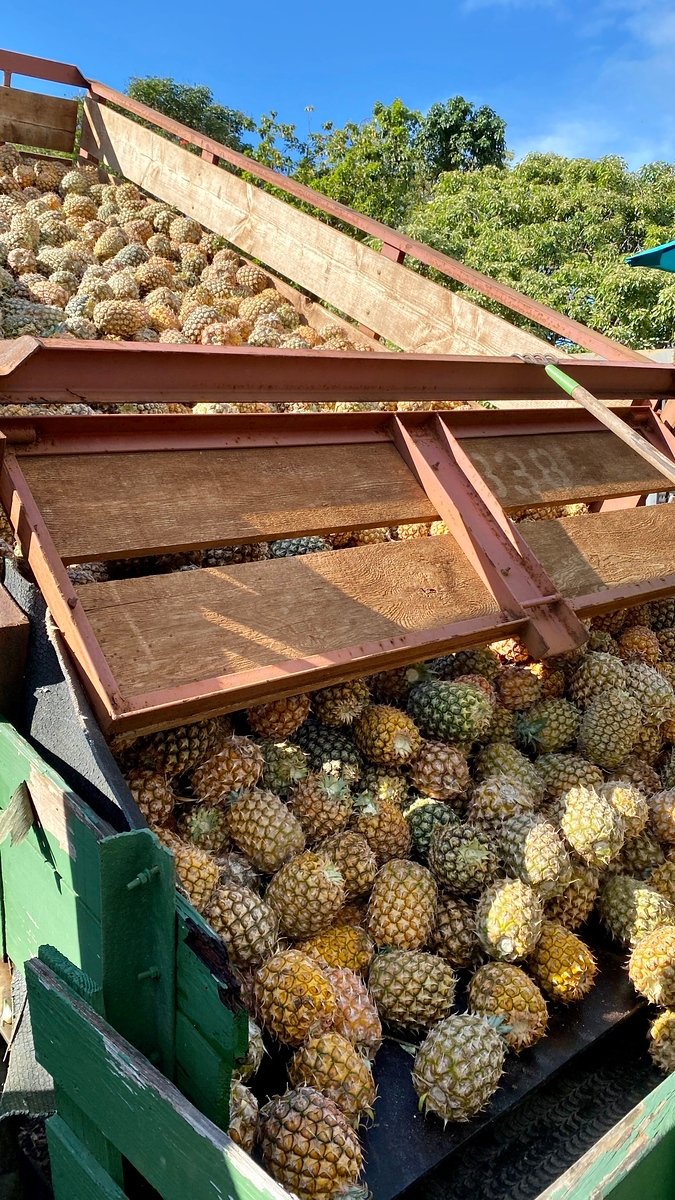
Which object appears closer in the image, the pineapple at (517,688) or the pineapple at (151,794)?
the pineapple at (151,794)

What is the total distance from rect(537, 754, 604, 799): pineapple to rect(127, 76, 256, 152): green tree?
111 ft

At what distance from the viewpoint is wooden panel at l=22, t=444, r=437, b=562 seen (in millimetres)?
2459

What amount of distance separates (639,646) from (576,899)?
4.70 feet

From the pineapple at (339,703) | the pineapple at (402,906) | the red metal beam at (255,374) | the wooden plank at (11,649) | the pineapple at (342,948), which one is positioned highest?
the red metal beam at (255,374)

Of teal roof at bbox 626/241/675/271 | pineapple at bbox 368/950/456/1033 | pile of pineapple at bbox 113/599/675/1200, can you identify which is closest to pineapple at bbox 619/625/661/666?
pile of pineapple at bbox 113/599/675/1200

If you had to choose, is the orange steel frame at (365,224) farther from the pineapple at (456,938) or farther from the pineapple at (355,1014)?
the pineapple at (355,1014)

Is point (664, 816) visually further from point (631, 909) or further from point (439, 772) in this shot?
point (439, 772)

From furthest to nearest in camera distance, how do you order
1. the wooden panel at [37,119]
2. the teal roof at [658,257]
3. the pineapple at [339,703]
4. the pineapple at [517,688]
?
the wooden panel at [37,119], the teal roof at [658,257], the pineapple at [517,688], the pineapple at [339,703]

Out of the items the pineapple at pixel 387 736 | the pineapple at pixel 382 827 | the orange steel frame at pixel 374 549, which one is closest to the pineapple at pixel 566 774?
the orange steel frame at pixel 374 549

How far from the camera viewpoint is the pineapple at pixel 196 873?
2143 mm

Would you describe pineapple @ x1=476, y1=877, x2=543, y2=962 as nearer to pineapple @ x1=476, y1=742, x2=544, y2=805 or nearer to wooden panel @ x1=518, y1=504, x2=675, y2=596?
pineapple @ x1=476, y1=742, x2=544, y2=805

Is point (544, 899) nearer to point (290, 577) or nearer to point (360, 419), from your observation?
point (290, 577)

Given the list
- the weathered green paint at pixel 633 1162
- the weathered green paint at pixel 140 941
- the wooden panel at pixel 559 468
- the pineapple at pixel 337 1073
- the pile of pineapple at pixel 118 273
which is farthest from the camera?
the pile of pineapple at pixel 118 273

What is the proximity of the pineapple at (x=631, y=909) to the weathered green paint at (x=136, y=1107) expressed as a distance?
178 centimetres
